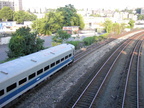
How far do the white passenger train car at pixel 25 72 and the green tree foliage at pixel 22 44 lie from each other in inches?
268

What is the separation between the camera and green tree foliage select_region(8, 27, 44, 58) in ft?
70.3

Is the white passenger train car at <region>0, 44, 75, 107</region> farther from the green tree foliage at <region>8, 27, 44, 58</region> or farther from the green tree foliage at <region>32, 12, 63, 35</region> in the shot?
the green tree foliage at <region>32, 12, 63, 35</region>

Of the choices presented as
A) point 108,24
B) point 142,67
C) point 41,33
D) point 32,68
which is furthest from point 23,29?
point 108,24

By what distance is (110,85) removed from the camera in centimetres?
1484

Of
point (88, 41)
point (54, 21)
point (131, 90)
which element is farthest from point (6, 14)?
point (131, 90)

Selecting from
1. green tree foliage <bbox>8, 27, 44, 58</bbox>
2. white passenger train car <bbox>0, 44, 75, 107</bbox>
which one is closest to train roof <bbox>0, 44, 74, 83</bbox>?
white passenger train car <bbox>0, 44, 75, 107</bbox>

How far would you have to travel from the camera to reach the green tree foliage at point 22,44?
21417 mm

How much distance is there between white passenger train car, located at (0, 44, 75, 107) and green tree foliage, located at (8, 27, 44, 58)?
6798 millimetres

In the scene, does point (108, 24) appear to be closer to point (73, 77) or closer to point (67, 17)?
point (67, 17)

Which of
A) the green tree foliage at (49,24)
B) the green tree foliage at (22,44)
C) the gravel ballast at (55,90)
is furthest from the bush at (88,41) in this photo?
the green tree foliage at (49,24)

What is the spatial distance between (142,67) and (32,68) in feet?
47.1

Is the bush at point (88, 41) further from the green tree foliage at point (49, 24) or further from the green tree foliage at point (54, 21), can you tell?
the green tree foliage at point (49, 24)

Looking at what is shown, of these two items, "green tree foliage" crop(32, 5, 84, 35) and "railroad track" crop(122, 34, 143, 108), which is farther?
"green tree foliage" crop(32, 5, 84, 35)

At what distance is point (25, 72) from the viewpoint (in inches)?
454
